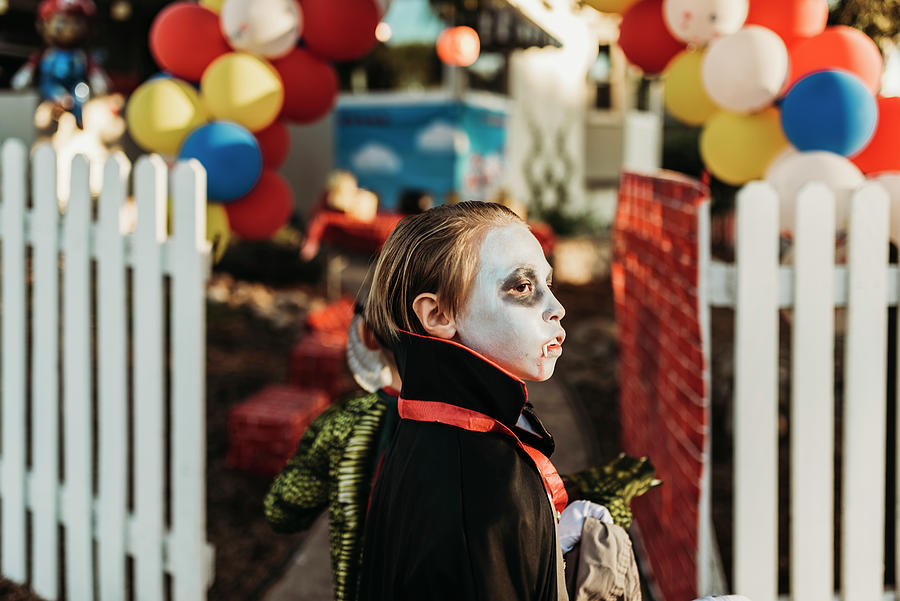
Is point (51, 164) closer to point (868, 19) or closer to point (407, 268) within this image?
point (407, 268)

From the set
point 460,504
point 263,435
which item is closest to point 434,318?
point 460,504

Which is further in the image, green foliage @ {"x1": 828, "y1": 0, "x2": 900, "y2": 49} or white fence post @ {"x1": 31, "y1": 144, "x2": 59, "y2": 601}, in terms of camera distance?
green foliage @ {"x1": 828, "y1": 0, "x2": 900, "y2": 49}

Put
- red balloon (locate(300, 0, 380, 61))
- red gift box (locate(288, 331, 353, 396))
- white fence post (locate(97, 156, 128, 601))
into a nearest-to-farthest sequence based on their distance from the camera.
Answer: white fence post (locate(97, 156, 128, 601)) → red balloon (locate(300, 0, 380, 61)) → red gift box (locate(288, 331, 353, 396))

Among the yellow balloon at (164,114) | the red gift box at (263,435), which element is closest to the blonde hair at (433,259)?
the yellow balloon at (164,114)

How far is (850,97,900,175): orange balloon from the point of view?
2.85 meters

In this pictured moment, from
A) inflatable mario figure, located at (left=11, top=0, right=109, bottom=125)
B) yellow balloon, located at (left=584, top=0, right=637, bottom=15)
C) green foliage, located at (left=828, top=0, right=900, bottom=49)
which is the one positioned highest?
inflatable mario figure, located at (left=11, top=0, right=109, bottom=125)

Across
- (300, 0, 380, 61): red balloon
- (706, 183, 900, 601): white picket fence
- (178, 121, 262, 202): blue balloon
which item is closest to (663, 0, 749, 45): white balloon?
(706, 183, 900, 601): white picket fence

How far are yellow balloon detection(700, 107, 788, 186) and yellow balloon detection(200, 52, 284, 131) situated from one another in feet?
5.99

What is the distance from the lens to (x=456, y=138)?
10.6 metres

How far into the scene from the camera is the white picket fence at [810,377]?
7.91ft

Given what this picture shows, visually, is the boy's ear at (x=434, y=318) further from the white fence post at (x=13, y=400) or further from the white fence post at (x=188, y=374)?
the white fence post at (x=13, y=400)

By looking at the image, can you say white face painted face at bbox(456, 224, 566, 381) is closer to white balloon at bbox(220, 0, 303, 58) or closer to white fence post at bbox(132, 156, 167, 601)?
white fence post at bbox(132, 156, 167, 601)

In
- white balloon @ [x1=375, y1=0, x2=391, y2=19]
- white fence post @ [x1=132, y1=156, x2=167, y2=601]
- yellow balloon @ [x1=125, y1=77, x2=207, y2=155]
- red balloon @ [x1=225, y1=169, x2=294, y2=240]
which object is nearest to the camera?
white fence post @ [x1=132, y1=156, x2=167, y2=601]

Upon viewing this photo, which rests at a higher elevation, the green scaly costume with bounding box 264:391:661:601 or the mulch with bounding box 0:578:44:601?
the green scaly costume with bounding box 264:391:661:601
